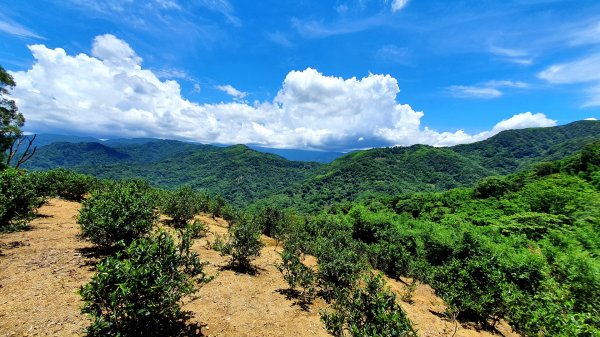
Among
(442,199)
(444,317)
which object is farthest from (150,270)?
(442,199)

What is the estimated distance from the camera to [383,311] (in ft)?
24.1

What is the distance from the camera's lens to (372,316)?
25.8 feet

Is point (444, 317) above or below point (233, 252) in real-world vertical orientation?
below

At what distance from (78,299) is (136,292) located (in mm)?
4533

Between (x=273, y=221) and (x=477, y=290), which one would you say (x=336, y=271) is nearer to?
(x=477, y=290)

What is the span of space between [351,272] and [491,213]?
56.2 metres

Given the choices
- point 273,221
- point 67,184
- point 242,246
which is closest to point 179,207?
point 242,246

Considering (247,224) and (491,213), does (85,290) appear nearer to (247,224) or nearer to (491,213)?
(247,224)

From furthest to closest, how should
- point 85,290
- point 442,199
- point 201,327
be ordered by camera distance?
point 442,199
point 201,327
point 85,290

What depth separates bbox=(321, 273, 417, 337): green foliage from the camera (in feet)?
22.3

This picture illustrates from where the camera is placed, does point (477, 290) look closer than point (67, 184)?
Yes

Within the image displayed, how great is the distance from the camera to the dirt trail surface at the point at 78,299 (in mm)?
7957

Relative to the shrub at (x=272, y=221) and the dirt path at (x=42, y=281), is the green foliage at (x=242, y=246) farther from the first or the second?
the shrub at (x=272, y=221)

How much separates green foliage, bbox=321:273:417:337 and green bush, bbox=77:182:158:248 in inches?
367
